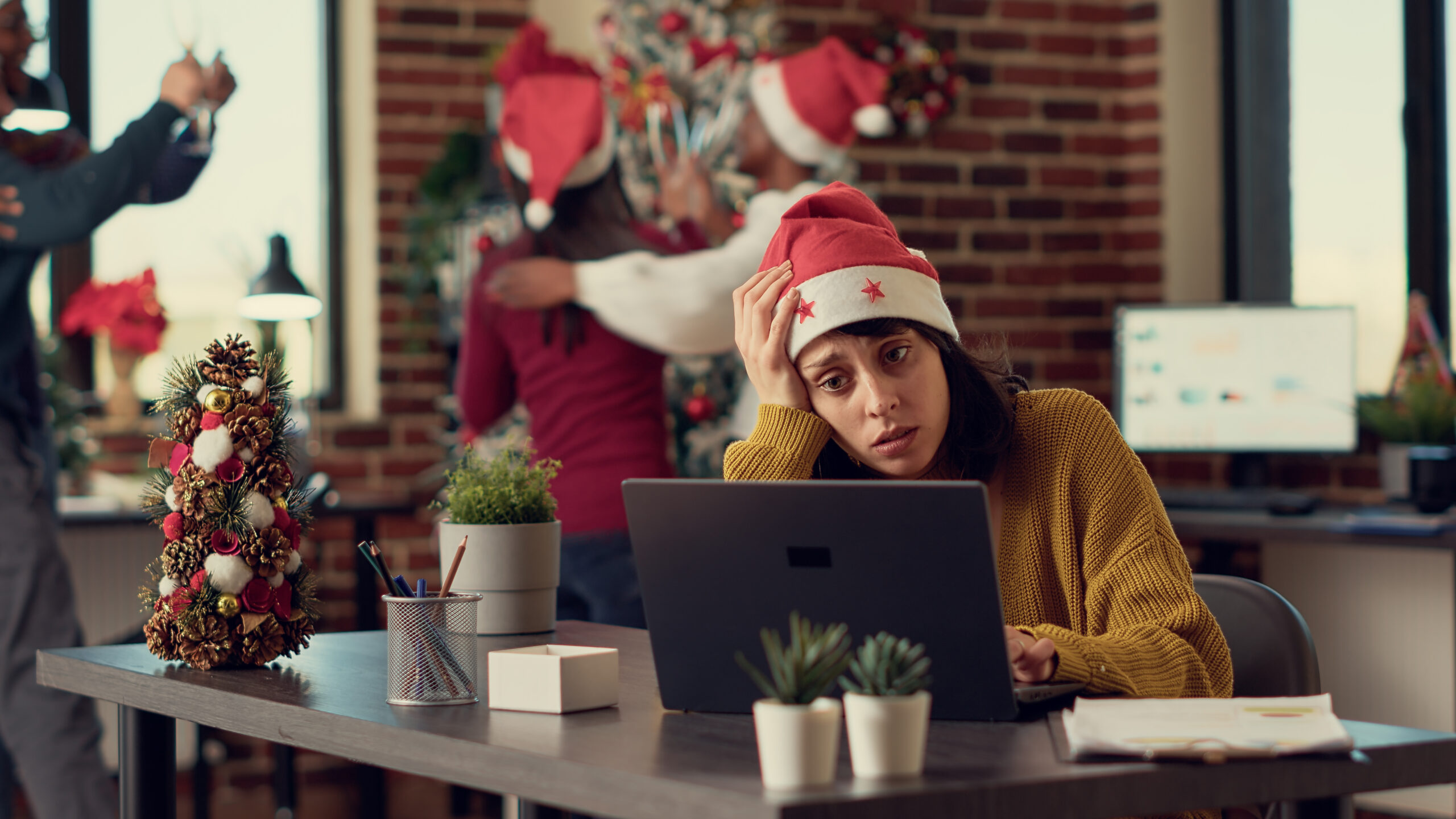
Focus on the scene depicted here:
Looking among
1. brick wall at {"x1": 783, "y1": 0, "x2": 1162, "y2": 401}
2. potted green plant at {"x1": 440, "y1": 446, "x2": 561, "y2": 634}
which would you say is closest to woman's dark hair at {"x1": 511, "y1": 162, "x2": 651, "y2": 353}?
potted green plant at {"x1": 440, "y1": 446, "x2": 561, "y2": 634}

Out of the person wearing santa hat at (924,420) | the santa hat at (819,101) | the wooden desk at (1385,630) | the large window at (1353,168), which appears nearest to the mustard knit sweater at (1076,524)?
the person wearing santa hat at (924,420)

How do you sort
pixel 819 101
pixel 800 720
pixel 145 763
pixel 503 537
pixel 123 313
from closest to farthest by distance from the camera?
pixel 800 720, pixel 145 763, pixel 503 537, pixel 819 101, pixel 123 313

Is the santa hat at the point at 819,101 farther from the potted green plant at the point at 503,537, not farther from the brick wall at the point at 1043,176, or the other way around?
the potted green plant at the point at 503,537

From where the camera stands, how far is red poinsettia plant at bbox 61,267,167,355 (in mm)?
3846

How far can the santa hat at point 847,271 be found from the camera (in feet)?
4.80

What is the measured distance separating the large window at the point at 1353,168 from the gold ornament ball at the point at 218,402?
3023mm

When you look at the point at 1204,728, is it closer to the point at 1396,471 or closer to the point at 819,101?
the point at 819,101

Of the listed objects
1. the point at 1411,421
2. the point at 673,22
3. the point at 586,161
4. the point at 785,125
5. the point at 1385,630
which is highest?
the point at 673,22

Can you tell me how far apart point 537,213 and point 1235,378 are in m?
1.85

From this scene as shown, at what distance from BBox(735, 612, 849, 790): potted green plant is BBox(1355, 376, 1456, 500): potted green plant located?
8.86 feet

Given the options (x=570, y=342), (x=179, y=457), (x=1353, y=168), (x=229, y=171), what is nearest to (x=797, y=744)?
(x=179, y=457)

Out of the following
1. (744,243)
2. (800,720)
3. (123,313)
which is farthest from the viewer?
(123,313)

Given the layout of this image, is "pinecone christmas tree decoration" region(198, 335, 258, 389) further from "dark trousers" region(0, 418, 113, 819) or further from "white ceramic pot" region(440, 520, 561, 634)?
"dark trousers" region(0, 418, 113, 819)

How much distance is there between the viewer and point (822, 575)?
3.69 feet
